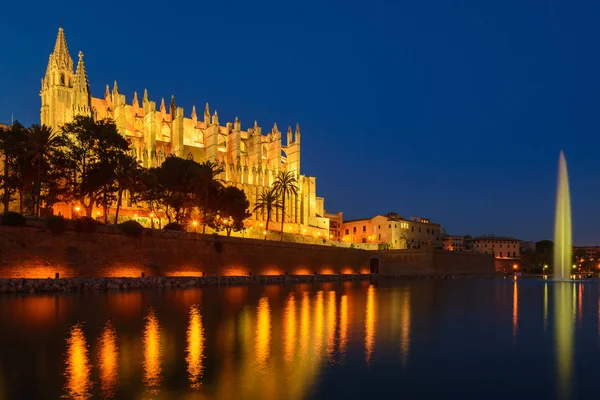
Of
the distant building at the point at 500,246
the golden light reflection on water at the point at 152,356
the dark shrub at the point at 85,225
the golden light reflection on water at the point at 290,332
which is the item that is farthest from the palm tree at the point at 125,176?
the distant building at the point at 500,246

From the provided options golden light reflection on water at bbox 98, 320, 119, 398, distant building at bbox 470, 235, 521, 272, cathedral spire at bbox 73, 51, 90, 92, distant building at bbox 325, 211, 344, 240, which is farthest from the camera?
distant building at bbox 470, 235, 521, 272

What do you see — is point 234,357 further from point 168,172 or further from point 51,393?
point 168,172

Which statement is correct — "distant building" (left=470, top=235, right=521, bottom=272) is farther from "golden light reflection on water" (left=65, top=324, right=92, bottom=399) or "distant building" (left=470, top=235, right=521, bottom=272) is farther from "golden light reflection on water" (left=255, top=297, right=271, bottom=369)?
"golden light reflection on water" (left=65, top=324, right=92, bottom=399)

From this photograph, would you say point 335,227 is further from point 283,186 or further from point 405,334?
point 405,334

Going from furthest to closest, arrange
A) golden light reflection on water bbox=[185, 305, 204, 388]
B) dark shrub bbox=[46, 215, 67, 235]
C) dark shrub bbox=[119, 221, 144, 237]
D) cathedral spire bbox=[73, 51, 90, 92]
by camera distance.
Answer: cathedral spire bbox=[73, 51, 90, 92] → dark shrub bbox=[119, 221, 144, 237] → dark shrub bbox=[46, 215, 67, 235] → golden light reflection on water bbox=[185, 305, 204, 388]

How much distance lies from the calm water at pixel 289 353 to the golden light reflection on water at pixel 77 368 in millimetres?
33

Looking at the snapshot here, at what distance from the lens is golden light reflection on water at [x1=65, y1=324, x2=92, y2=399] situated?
9.23 m

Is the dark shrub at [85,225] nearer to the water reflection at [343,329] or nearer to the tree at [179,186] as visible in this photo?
the tree at [179,186]

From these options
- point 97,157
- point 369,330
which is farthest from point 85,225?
point 369,330

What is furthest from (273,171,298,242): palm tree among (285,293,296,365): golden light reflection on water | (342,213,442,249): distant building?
(285,293,296,365): golden light reflection on water

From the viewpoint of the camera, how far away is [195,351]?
1310 cm

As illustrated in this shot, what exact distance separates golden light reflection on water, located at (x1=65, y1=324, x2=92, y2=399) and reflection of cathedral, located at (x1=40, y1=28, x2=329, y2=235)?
58.8m

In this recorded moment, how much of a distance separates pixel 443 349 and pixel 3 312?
16.8 meters

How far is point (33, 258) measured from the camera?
3397 centimetres
